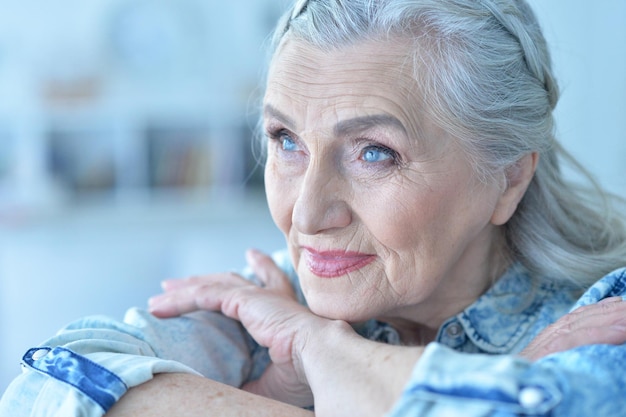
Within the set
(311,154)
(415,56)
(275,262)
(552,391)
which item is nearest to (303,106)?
(311,154)

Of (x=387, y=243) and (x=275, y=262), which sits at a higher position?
(x=387, y=243)

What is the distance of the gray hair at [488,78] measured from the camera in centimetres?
129

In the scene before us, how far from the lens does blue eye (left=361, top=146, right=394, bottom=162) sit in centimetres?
129

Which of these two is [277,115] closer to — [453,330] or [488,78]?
[488,78]

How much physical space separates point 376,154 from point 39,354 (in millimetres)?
624

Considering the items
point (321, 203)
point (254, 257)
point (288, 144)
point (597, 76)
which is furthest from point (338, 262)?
point (597, 76)

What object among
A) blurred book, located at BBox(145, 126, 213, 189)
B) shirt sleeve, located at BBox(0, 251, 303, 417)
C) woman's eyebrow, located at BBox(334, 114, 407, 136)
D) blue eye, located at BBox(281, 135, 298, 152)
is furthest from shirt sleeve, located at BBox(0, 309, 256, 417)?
blurred book, located at BBox(145, 126, 213, 189)

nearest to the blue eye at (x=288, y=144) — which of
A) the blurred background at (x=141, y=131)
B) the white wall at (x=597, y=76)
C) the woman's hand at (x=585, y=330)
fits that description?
the woman's hand at (x=585, y=330)

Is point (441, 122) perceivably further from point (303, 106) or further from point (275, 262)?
point (275, 262)

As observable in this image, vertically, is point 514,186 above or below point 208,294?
above

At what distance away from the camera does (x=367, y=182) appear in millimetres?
1299

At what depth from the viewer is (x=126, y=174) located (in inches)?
195

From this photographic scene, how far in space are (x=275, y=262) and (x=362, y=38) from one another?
23.0 inches

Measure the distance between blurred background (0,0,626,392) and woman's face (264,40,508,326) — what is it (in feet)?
10.7
